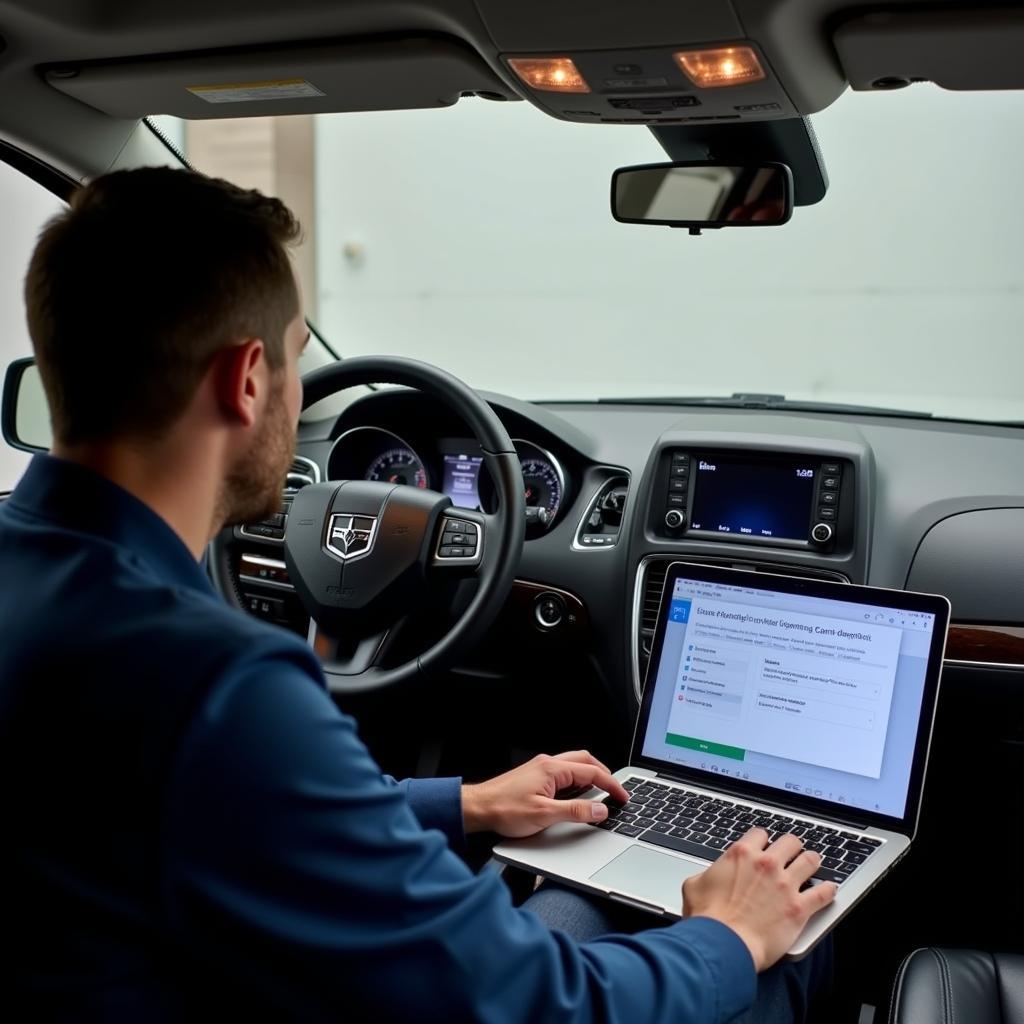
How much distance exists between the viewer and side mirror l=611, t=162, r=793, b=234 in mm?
2387

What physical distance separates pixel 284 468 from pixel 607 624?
154 cm

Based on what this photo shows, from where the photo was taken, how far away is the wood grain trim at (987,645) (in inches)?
93.4

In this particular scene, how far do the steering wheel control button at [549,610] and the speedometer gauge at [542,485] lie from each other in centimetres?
21

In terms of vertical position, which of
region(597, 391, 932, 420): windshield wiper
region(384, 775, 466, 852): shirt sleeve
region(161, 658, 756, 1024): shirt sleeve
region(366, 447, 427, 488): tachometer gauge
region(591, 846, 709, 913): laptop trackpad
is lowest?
region(591, 846, 709, 913): laptop trackpad

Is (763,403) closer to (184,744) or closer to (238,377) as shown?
(238,377)

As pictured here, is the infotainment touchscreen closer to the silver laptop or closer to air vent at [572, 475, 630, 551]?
air vent at [572, 475, 630, 551]

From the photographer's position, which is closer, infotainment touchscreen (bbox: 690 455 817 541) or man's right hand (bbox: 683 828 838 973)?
man's right hand (bbox: 683 828 838 973)

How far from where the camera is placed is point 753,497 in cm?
261

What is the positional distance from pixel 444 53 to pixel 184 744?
60.4 inches

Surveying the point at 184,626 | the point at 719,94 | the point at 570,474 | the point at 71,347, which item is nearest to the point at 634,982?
the point at 184,626

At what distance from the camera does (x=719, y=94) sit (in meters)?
1.98

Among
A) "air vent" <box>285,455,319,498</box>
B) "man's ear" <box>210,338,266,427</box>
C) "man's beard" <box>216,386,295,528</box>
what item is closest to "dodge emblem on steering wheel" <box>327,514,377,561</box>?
"air vent" <box>285,455,319,498</box>

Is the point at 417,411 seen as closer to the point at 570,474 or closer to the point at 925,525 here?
the point at 570,474

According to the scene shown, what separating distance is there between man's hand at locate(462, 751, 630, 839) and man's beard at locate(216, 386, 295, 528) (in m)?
0.66
